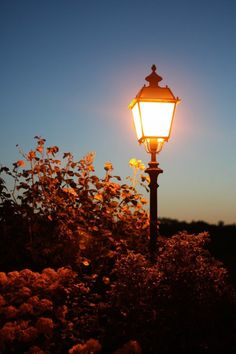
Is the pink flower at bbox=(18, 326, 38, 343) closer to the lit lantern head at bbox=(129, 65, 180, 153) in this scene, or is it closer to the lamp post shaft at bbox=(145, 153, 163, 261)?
the lamp post shaft at bbox=(145, 153, 163, 261)

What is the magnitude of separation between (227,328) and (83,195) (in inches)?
125

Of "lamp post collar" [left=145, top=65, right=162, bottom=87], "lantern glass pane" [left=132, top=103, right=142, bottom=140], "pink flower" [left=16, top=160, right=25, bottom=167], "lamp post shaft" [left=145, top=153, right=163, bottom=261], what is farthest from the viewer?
"pink flower" [left=16, top=160, right=25, bottom=167]

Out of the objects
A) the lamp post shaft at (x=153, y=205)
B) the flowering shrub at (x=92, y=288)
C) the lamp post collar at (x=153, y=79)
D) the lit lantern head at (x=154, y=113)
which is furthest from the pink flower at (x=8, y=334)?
the lamp post collar at (x=153, y=79)

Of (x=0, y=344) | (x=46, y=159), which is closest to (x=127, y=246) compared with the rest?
(x=46, y=159)

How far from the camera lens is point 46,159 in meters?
8.68

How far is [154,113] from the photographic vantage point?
23.2ft

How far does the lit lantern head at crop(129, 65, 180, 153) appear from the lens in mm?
7027

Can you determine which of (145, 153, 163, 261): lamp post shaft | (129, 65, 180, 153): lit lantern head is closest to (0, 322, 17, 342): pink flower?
(145, 153, 163, 261): lamp post shaft

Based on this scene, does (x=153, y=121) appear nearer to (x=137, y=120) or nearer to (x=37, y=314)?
(x=137, y=120)

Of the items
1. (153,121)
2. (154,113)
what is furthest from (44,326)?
(154,113)

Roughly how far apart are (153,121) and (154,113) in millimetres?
112

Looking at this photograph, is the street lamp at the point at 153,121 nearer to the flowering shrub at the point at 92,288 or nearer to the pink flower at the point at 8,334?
the flowering shrub at the point at 92,288

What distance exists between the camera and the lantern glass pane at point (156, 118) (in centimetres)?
702

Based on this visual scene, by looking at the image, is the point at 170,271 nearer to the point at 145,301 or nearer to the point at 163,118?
the point at 145,301
